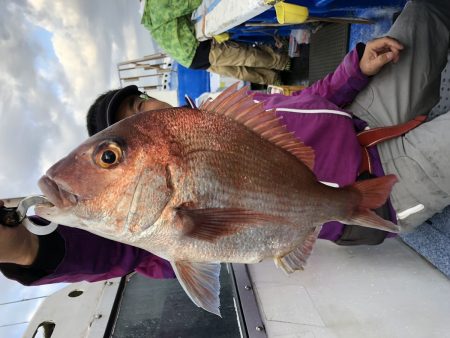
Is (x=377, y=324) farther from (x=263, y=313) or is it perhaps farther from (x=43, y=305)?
(x=43, y=305)

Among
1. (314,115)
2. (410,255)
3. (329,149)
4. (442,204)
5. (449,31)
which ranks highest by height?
(449,31)

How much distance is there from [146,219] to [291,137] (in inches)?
24.9

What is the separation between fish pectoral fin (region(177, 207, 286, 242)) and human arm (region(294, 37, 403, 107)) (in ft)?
4.85

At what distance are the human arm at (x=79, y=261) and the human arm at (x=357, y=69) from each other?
151 centimetres

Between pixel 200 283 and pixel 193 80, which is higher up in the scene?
pixel 200 283

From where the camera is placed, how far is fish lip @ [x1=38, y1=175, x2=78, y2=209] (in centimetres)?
116

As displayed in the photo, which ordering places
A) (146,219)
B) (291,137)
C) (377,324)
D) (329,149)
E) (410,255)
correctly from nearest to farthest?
1. (146,219)
2. (291,137)
3. (377,324)
4. (329,149)
5. (410,255)

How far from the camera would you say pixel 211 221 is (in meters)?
1.23

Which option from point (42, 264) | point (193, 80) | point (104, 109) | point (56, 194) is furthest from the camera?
point (193, 80)

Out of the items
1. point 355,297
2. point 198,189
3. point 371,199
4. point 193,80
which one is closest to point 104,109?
point 198,189

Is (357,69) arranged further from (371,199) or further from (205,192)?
(205,192)

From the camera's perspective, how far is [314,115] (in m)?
2.17

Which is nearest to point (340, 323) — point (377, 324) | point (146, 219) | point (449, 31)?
point (377, 324)

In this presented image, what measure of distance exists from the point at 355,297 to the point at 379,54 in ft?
4.92
